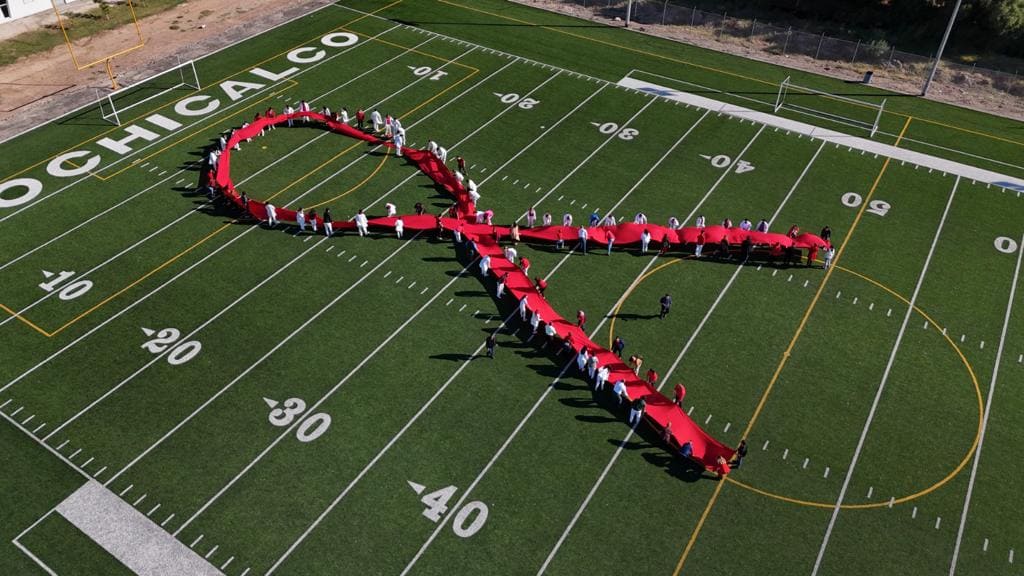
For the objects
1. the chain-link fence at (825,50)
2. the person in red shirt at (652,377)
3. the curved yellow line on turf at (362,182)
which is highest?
the chain-link fence at (825,50)

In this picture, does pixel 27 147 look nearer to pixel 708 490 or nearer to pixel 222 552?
pixel 222 552

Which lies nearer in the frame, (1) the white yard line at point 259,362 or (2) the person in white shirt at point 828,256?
(1) the white yard line at point 259,362

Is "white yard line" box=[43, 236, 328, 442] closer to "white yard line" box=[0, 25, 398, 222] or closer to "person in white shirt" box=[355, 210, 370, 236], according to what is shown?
"person in white shirt" box=[355, 210, 370, 236]

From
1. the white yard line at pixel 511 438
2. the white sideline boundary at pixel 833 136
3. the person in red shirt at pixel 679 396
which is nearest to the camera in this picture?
the white yard line at pixel 511 438

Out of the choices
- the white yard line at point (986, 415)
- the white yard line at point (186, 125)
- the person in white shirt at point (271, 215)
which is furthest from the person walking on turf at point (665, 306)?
the white yard line at point (186, 125)

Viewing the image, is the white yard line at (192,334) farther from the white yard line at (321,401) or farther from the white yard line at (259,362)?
the white yard line at (321,401)

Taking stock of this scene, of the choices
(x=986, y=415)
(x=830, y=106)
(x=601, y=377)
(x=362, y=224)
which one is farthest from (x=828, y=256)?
(x=362, y=224)

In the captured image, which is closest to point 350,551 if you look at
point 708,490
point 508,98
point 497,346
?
point 497,346
